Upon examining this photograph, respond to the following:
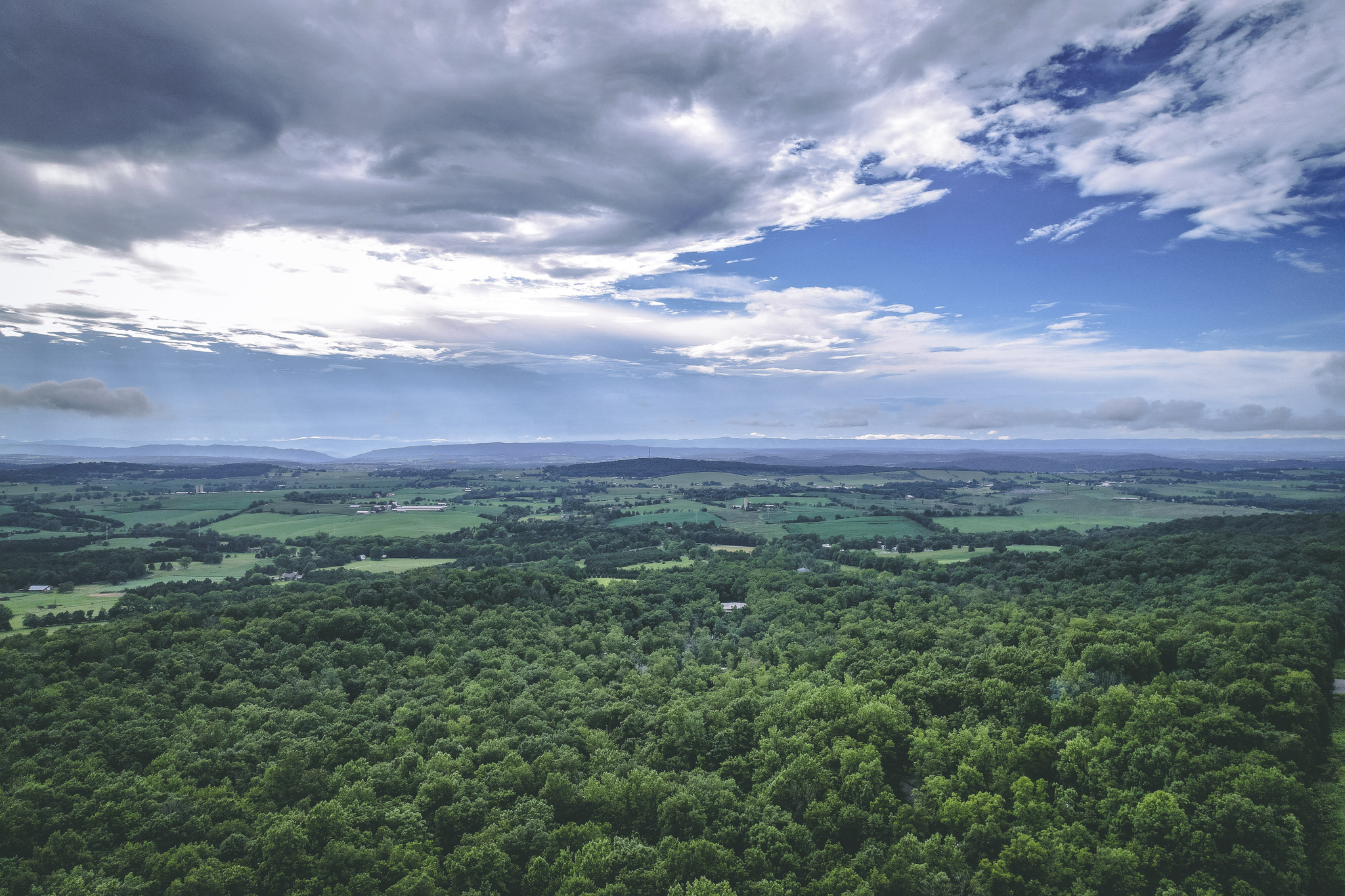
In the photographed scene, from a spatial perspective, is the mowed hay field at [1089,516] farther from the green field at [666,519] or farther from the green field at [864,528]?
the green field at [666,519]

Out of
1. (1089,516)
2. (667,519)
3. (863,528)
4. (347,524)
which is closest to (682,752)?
(863,528)

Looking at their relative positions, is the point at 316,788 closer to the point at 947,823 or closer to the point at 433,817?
the point at 433,817

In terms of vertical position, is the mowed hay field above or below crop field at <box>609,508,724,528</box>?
above

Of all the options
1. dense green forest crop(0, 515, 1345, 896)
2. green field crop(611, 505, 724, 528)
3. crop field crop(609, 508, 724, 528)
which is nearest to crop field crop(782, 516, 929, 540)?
crop field crop(609, 508, 724, 528)

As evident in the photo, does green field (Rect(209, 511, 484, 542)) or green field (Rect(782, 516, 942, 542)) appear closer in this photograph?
green field (Rect(209, 511, 484, 542))

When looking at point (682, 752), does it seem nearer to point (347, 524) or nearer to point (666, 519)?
point (666, 519)

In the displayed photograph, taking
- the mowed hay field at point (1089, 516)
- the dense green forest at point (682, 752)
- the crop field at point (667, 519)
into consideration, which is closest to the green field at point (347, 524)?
the crop field at point (667, 519)

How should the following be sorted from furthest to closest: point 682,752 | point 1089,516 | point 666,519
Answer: point 666,519 → point 1089,516 → point 682,752

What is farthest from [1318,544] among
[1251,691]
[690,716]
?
[690,716]

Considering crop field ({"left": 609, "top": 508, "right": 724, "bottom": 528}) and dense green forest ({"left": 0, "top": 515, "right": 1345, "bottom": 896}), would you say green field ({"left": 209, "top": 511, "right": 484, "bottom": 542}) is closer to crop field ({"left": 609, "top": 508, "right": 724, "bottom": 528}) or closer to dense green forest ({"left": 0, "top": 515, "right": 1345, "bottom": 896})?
crop field ({"left": 609, "top": 508, "right": 724, "bottom": 528})
